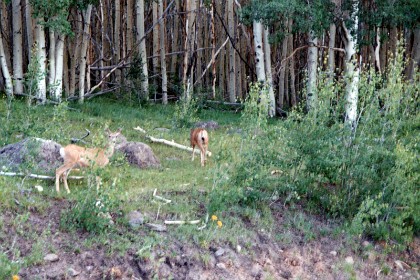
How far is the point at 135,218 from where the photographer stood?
421 inches

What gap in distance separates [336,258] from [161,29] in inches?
583

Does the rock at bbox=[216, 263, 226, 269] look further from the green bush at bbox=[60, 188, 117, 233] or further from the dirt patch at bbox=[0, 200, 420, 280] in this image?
the green bush at bbox=[60, 188, 117, 233]

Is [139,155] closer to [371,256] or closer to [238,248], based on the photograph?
[238,248]

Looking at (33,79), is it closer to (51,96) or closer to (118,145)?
(118,145)

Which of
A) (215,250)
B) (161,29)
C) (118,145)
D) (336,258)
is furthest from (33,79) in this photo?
(161,29)

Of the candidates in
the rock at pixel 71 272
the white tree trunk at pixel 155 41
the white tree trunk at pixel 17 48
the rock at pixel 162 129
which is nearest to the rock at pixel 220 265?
the rock at pixel 71 272

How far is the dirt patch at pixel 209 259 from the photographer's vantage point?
30.8 feet

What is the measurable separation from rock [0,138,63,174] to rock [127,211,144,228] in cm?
159

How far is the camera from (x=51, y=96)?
1992 centimetres

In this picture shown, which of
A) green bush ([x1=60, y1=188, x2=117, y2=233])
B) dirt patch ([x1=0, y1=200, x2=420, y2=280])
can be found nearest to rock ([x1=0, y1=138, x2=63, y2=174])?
dirt patch ([x1=0, y1=200, x2=420, y2=280])

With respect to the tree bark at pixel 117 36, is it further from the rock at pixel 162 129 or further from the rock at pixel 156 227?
the rock at pixel 156 227

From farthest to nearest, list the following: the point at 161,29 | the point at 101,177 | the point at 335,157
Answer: the point at 161,29, the point at 335,157, the point at 101,177

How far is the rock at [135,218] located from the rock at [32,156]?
5.22 ft

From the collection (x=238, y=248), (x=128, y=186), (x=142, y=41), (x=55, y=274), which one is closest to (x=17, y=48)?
(x=142, y=41)
